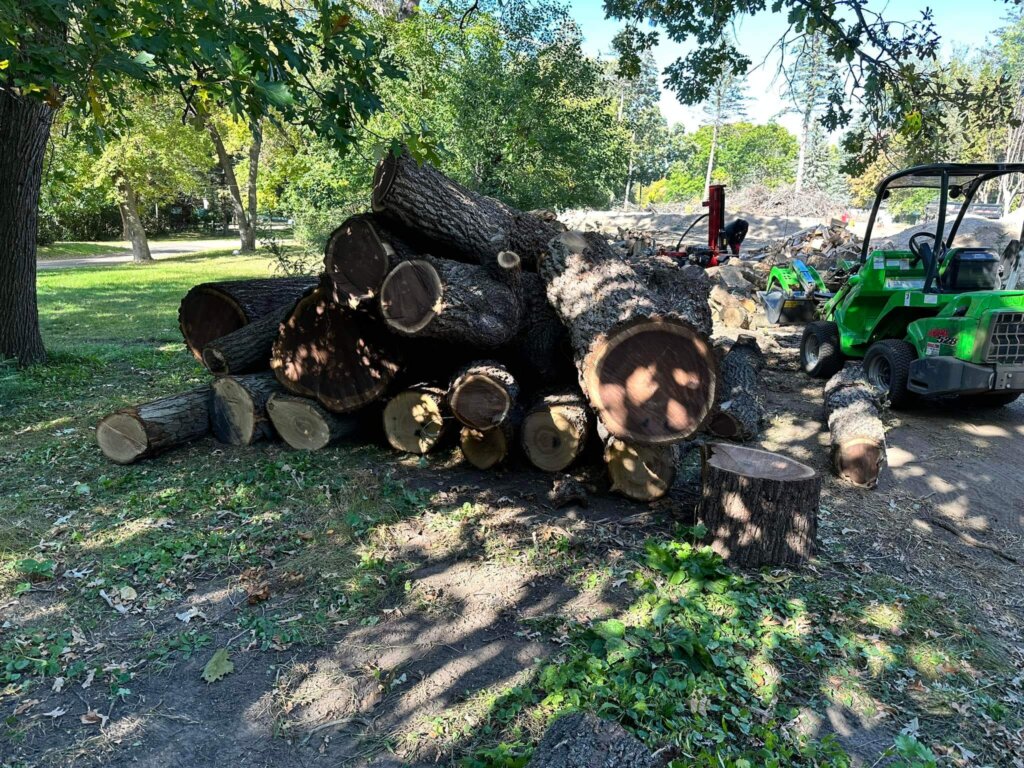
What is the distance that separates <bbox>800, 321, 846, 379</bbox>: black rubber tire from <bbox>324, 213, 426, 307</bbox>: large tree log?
5952mm

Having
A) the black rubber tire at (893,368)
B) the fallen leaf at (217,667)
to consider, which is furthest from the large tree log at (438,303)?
the black rubber tire at (893,368)

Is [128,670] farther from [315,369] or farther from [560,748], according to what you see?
[315,369]

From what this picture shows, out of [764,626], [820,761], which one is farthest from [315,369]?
[820,761]

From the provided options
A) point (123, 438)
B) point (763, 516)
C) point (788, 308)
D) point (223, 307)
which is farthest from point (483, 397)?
point (788, 308)

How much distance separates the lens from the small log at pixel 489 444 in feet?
16.4

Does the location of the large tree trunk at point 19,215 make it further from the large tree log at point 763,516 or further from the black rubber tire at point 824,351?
the black rubber tire at point 824,351

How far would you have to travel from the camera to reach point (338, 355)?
17.4 feet

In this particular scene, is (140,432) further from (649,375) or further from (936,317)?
(936,317)

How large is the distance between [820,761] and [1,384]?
7336mm

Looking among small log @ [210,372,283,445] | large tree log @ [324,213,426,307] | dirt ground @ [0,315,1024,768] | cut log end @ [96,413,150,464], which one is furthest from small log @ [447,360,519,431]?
cut log end @ [96,413,150,464]

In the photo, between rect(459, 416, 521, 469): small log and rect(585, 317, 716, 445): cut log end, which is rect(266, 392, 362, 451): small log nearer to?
rect(459, 416, 521, 469): small log

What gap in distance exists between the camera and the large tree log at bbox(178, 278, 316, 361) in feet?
21.8

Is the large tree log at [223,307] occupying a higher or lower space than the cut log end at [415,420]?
higher

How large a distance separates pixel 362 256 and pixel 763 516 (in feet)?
10.8
